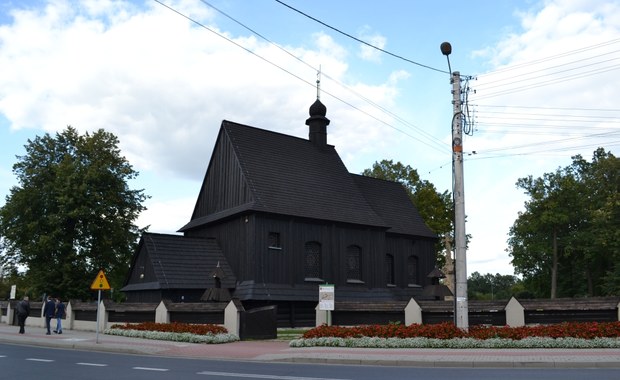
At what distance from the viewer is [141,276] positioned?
3250 centimetres

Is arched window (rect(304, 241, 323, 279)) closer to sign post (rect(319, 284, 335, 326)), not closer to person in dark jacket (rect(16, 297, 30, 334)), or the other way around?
sign post (rect(319, 284, 335, 326))

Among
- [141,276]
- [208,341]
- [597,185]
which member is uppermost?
[597,185]

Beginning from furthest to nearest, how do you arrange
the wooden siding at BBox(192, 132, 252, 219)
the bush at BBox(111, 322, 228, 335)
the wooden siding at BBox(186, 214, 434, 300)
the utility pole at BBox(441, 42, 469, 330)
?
the wooden siding at BBox(192, 132, 252, 219) < the wooden siding at BBox(186, 214, 434, 300) < the bush at BBox(111, 322, 228, 335) < the utility pole at BBox(441, 42, 469, 330)

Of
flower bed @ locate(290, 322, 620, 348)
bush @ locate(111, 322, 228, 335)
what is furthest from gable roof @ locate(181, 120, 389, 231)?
flower bed @ locate(290, 322, 620, 348)

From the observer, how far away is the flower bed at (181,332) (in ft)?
73.2

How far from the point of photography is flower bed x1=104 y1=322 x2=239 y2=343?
2232 centimetres

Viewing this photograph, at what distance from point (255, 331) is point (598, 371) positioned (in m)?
14.4

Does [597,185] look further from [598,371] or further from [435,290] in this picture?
[598,371]

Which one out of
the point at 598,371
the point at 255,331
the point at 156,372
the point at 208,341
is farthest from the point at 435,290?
the point at 156,372

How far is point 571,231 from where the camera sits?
60344 millimetres

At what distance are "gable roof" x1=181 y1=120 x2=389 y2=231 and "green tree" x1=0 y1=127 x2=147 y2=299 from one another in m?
9.85

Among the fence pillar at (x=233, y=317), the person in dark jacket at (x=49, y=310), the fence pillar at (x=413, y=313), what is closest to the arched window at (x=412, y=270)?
the fence pillar at (x=413, y=313)

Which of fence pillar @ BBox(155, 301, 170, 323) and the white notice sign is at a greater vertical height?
the white notice sign

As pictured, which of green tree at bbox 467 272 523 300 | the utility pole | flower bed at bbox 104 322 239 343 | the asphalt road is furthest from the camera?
green tree at bbox 467 272 523 300
